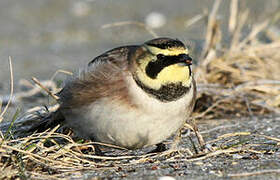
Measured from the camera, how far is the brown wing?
139 inches

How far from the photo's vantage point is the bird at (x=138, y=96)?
11.3ft

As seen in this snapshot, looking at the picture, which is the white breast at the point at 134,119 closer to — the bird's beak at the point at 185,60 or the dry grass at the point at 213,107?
the dry grass at the point at 213,107

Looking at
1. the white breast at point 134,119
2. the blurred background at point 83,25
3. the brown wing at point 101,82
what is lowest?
the white breast at point 134,119

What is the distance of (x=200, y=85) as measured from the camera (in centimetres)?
538

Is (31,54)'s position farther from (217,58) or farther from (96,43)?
(217,58)

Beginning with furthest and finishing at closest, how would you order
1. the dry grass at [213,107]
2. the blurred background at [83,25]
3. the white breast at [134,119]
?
1. the blurred background at [83,25]
2. the white breast at [134,119]
3. the dry grass at [213,107]

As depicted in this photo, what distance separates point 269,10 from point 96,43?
311 cm

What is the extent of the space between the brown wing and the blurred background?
4.24 m

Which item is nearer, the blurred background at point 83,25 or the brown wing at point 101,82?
the brown wing at point 101,82

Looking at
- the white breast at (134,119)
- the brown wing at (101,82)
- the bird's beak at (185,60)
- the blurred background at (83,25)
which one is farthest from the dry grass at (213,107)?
the blurred background at (83,25)

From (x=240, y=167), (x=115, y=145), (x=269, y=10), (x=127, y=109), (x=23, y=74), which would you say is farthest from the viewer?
(x=269, y=10)

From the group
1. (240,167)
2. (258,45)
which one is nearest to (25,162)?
(240,167)

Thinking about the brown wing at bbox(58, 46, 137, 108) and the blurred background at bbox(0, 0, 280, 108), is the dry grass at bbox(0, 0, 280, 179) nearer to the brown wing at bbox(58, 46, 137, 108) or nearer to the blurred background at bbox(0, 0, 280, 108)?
the brown wing at bbox(58, 46, 137, 108)

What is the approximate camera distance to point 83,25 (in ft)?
34.2
